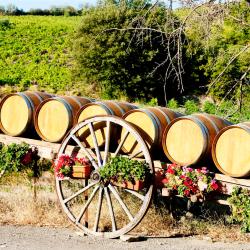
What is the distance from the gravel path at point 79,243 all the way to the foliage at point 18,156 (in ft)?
4.17

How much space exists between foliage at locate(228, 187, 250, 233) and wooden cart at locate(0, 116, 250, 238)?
94 mm

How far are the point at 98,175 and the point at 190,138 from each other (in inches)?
47.5

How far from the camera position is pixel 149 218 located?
6.55m

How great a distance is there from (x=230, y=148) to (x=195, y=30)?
2019 millimetres

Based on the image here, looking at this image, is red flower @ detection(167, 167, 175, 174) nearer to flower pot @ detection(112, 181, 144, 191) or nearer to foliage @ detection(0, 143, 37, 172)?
flower pot @ detection(112, 181, 144, 191)

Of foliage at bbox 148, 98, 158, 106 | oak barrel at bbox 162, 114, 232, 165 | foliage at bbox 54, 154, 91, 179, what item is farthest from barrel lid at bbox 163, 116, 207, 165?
foliage at bbox 148, 98, 158, 106

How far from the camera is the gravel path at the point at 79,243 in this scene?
18.3 ft

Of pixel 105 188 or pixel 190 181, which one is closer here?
A: pixel 190 181

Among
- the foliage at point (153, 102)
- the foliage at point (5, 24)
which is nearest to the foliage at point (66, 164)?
→ the foliage at point (153, 102)

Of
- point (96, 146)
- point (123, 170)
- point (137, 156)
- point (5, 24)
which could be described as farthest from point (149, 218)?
point (5, 24)

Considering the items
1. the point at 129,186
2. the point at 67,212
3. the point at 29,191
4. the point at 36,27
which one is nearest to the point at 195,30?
the point at 129,186

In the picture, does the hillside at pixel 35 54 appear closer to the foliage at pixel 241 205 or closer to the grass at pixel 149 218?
the grass at pixel 149 218

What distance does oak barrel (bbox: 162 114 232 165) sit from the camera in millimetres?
5863

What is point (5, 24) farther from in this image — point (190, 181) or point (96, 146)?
point (190, 181)
